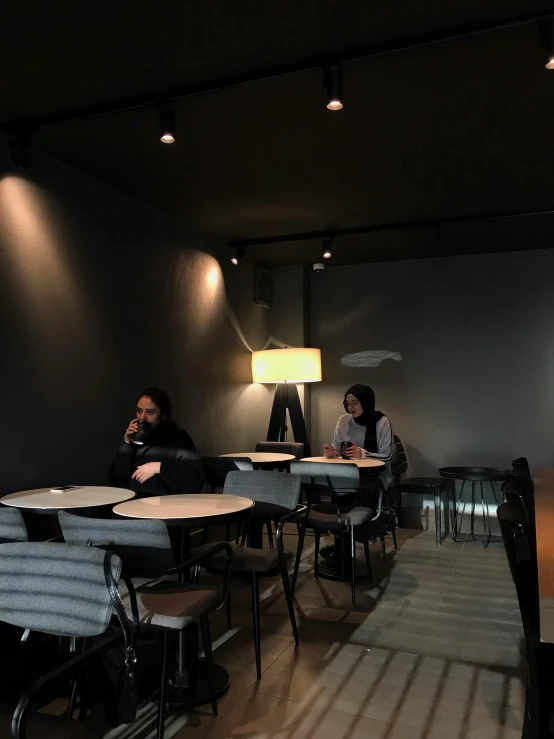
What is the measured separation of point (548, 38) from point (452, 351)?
408 cm

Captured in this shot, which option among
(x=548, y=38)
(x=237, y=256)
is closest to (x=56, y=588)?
(x=548, y=38)

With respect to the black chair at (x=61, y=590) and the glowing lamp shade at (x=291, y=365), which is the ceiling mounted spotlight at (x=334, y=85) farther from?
the glowing lamp shade at (x=291, y=365)

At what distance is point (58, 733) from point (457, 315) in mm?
5578

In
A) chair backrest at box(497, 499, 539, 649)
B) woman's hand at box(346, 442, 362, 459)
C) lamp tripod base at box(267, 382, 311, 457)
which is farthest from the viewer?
lamp tripod base at box(267, 382, 311, 457)

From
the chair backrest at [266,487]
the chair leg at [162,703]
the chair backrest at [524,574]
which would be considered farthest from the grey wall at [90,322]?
the chair backrest at [524,574]

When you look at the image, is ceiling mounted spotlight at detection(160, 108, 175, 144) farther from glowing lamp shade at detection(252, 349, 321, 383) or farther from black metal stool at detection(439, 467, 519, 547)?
black metal stool at detection(439, 467, 519, 547)

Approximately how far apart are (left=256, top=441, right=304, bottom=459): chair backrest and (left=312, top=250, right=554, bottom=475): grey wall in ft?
4.27

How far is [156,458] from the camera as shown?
3.56m

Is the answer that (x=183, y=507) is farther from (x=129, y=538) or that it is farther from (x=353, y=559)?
(x=353, y=559)

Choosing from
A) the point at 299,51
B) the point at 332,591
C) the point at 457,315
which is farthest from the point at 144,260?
the point at 457,315

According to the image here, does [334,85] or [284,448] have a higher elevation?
[334,85]

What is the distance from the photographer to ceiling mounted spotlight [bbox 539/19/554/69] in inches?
92.1

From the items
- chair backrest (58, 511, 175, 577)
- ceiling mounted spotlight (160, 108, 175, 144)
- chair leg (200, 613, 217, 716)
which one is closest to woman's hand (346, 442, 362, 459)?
chair leg (200, 613, 217, 716)

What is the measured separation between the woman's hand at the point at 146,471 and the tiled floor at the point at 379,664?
914mm
